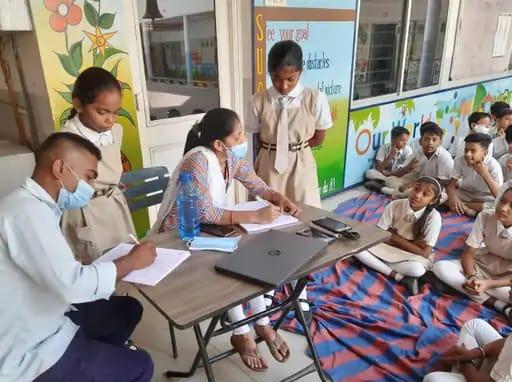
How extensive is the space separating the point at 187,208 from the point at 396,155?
3.10 m

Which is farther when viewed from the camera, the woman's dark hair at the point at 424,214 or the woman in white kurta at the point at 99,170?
the woman's dark hair at the point at 424,214

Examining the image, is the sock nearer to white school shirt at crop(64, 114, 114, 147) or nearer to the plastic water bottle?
the plastic water bottle

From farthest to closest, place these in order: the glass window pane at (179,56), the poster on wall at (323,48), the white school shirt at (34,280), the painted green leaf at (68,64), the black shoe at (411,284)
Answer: the poster on wall at (323,48), the glass window pane at (179,56), the black shoe at (411,284), the painted green leaf at (68,64), the white school shirt at (34,280)

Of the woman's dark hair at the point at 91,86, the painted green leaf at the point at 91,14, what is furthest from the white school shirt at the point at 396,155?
the woman's dark hair at the point at 91,86

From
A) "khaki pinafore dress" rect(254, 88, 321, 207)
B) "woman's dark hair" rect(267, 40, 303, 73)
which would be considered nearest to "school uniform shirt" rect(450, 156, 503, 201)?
"khaki pinafore dress" rect(254, 88, 321, 207)

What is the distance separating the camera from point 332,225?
1443mm

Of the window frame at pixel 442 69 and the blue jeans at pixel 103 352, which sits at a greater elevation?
the window frame at pixel 442 69

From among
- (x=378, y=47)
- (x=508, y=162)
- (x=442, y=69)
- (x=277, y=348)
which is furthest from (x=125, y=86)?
(x=442, y=69)

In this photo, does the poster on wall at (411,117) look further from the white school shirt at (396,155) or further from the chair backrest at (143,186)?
the chair backrest at (143,186)

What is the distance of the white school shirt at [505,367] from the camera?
4.05 ft

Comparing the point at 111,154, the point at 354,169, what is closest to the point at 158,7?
the point at 111,154

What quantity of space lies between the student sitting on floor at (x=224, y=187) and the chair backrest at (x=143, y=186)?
1.24 feet

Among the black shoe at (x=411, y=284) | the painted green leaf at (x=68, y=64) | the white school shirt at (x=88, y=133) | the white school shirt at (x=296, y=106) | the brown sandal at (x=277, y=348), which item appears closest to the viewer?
the white school shirt at (x=88, y=133)

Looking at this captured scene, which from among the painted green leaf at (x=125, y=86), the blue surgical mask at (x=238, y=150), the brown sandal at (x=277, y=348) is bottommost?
the brown sandal at (x=277, y=348)
